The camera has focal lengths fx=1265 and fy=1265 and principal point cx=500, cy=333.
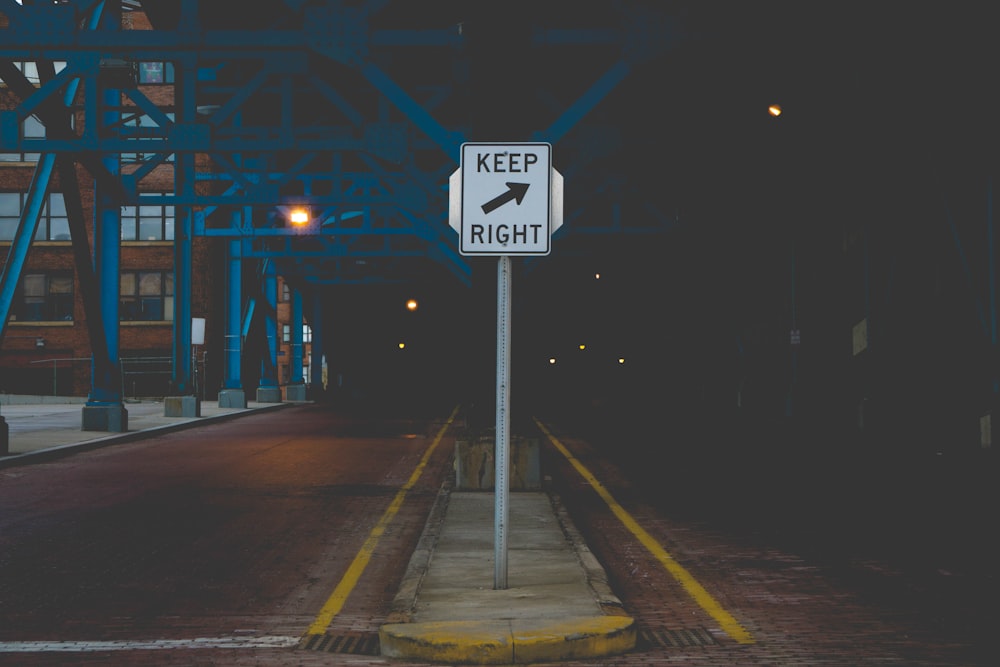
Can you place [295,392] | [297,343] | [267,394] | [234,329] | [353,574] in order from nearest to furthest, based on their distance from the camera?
[353,574], [234,329], [267,394], [295,392], [297,343]

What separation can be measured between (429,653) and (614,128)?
75.8 ft

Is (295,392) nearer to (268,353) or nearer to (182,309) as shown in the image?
(268,353)

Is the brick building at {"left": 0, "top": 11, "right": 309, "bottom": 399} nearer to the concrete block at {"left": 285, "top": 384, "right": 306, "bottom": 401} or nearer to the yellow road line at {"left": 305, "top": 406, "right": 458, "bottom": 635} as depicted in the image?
the concrete block at {"left": 285, "top": 384, "right": 306, "bottom": 401}

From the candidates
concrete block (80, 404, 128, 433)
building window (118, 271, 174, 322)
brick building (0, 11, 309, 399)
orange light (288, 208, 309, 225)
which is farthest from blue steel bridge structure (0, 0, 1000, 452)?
building window (118, 271, 174, 322)

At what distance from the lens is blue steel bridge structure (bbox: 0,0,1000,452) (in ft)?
60.6

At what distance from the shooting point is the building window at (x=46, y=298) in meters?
62.2

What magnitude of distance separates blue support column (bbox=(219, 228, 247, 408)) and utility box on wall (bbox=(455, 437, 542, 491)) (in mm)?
30304

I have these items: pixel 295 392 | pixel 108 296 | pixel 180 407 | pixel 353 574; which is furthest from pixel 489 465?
pixel 295 392

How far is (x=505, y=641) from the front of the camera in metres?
6.74

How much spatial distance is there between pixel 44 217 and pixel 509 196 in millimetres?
58430

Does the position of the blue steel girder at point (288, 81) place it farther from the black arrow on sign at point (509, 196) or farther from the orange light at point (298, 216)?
the black arrow on sign at point (509, 196)

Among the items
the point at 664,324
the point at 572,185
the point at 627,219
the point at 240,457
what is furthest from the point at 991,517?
the point at 664,324

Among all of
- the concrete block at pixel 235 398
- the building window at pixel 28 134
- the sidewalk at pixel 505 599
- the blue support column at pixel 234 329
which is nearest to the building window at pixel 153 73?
the building window at pixel 28 134

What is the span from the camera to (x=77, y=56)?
73.6 feet
